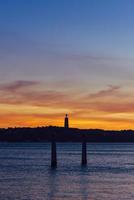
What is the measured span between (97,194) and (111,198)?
2.18m

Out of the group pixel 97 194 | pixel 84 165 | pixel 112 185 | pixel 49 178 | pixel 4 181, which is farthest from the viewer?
pixel 84 165

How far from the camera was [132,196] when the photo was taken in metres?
35.1

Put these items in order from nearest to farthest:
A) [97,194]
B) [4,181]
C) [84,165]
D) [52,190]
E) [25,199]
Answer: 1. [25,199]
2. [97,194]
3. [52,190]
4. [4,181]
5. [84,165]

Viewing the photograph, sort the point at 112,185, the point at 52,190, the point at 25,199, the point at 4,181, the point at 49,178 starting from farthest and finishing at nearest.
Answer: the point at 49,178 < the point at 4,181 < the point at 112,185 < the point at 52,190 < the point at 25,199

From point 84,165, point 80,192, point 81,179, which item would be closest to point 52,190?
point 80,192

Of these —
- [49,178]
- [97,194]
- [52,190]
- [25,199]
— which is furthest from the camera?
[49,178]

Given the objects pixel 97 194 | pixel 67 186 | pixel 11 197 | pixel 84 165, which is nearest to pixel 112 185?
pixel 67 186

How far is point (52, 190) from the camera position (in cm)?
3922

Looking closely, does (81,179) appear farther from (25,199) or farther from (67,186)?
(25,199)

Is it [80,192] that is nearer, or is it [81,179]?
Result: [80,192]

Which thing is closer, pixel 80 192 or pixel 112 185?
pixel 80 192

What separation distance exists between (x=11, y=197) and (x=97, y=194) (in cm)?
554

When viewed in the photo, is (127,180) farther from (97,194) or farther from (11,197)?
(11,197)

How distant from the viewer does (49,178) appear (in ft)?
162
